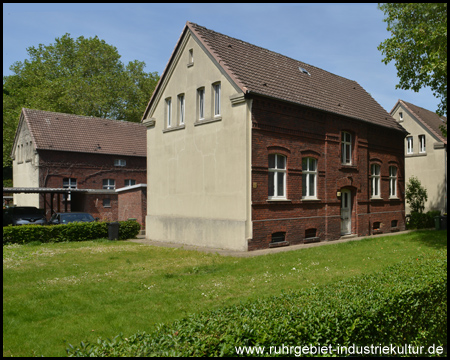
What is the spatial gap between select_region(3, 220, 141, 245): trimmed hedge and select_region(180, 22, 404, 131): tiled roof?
34.9 ft

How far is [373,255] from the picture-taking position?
49.7 ft

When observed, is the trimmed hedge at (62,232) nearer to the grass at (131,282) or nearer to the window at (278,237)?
the grass at (131,282)

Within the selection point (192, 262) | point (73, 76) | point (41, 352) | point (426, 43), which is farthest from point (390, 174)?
point (73, 76)

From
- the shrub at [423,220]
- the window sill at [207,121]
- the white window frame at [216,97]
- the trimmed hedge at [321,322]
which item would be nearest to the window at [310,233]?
the window sill at [207,121]

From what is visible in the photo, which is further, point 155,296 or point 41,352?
point 155,296

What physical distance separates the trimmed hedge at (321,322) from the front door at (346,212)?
1574 centimetres

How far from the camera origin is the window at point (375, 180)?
84.4 feet

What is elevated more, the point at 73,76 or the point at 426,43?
the point at 73,76

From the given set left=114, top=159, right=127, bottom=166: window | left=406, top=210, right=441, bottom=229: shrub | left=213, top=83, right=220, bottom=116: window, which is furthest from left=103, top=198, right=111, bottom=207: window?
left=406, top=210, right=441, bottom=229: shrub

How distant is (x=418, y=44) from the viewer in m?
16.3

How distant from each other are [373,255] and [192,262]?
6.55 metres

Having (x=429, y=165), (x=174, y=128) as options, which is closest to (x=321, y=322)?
(x=174, y=128)

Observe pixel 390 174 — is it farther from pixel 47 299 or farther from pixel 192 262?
pixel 47 299

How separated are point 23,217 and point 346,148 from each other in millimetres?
19822
